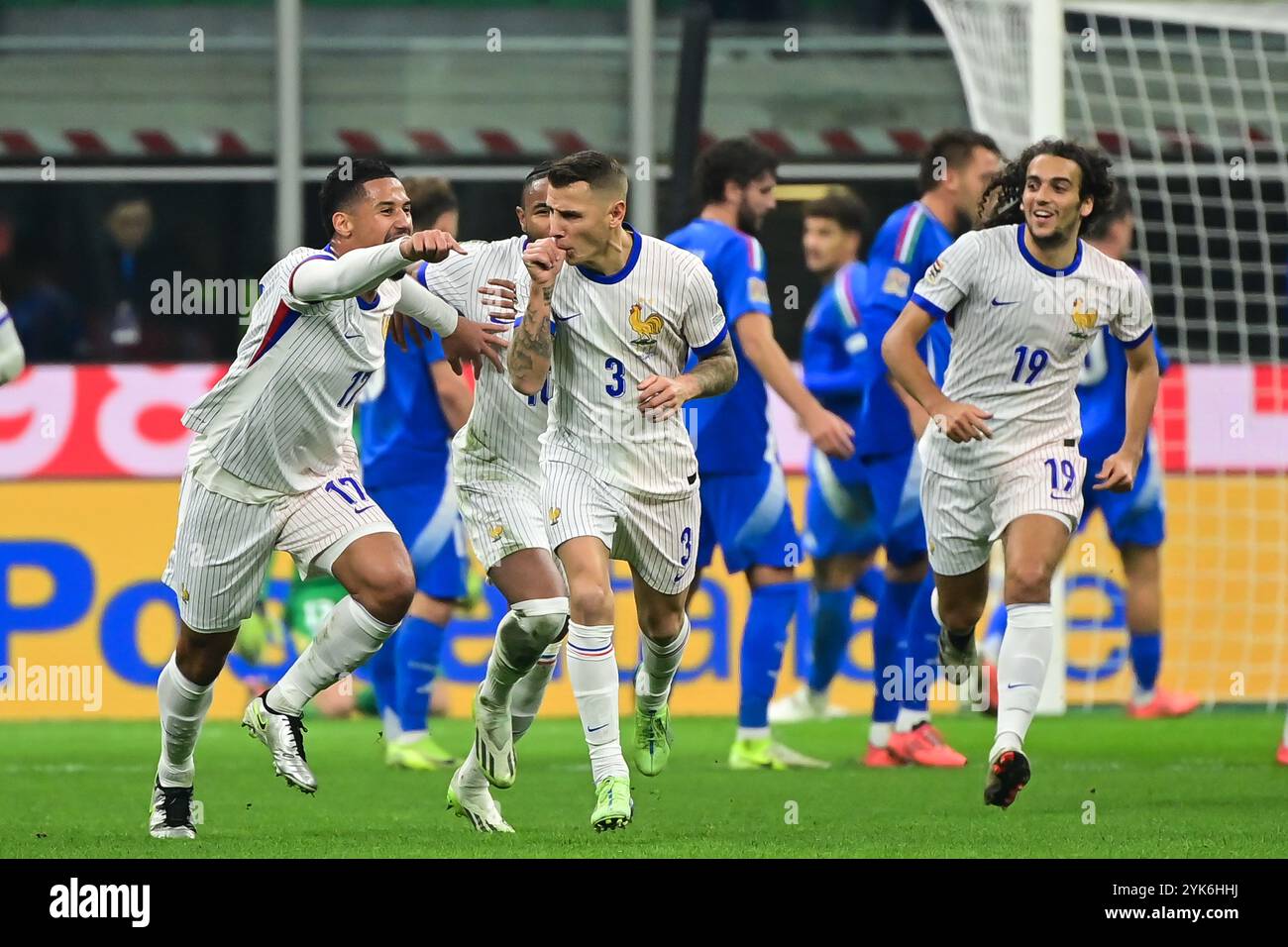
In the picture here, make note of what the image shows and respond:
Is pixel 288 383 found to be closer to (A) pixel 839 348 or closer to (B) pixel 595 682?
(B) pixel 595 682

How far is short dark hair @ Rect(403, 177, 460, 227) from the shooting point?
918 cm

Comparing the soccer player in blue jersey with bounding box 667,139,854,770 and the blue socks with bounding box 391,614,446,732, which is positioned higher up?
the soccer player in blue jersey with bounding box 667,139,854,770

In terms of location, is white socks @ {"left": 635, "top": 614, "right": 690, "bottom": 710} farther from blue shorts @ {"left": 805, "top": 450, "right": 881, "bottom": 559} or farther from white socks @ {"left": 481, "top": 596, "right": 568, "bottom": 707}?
blue shorts @ {"left": 805, "top": 450, "right": 881, "bottom": 559}

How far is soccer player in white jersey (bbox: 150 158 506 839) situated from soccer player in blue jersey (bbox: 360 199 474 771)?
2.68m

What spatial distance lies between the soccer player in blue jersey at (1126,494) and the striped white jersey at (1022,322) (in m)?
2.94

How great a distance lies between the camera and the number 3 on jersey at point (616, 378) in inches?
267

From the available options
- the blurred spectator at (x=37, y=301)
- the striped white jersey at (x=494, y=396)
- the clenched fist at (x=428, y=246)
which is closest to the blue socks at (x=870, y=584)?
the striped white jersey at (x=494, y=396)

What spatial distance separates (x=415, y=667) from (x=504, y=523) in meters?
2.68

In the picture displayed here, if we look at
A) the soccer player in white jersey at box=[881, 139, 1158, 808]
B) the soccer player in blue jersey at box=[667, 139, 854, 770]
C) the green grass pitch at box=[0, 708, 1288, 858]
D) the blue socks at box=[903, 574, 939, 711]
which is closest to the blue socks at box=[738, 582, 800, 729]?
the soccer player in blue jersey at box=[667, 139, 854, 770]

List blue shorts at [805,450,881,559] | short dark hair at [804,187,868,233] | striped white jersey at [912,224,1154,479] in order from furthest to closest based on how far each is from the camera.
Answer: short dark hair at [804,187,868,233]
blue shorts at [805,450,881,559]
striped white jersey at [912,224,1154,479]

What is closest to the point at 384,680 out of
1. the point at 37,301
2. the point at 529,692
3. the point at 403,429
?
the point at 403,429

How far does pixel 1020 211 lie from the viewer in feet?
25.8

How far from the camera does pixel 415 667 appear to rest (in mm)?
9695

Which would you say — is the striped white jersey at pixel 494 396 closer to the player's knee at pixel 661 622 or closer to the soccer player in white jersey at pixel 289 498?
the soccer player in white jersey at pixel 289 498
